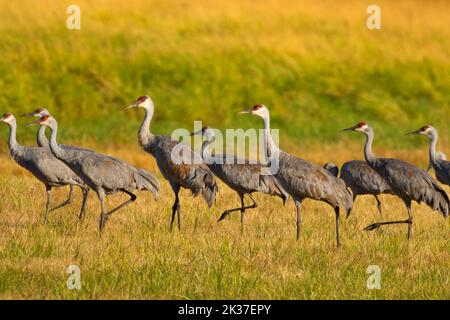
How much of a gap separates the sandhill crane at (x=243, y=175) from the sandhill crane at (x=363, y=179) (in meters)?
1.12

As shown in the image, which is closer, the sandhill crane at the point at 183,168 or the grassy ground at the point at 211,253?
the grassy ground at the point at 211,253

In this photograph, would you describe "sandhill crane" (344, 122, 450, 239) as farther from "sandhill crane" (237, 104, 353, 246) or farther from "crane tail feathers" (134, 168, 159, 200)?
"crane tail feathers" (134, 168, 159, 200)

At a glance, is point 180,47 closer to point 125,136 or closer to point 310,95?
point 310,95

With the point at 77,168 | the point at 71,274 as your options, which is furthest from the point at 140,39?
the point at 71,274

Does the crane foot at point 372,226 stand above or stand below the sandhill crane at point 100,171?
below

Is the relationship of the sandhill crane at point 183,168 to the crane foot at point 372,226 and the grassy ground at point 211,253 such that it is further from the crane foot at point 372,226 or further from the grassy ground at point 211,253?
the crane foot at point 372,226

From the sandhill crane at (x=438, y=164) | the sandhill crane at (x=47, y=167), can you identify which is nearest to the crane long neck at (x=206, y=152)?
the sandhill crane at (x=47, y=167)

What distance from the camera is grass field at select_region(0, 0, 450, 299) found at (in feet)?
26.5

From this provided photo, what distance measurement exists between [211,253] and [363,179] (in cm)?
304

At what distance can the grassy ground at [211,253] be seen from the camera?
7633 millimetres

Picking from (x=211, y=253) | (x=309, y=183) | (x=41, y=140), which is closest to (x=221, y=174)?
(x=309, y=183)

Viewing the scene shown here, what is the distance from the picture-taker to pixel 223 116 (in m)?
19.9

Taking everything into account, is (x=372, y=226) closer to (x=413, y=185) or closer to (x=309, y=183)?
(x=413, y=185)

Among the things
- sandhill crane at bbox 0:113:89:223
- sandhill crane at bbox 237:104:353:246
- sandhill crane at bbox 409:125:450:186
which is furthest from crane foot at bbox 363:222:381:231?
sandhill crane at bbox 0:113:89:223
